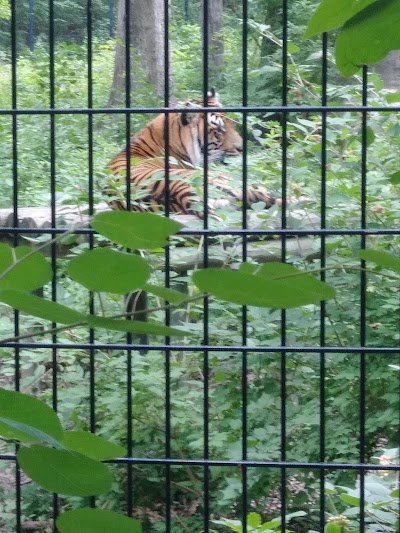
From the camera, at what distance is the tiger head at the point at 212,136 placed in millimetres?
4774

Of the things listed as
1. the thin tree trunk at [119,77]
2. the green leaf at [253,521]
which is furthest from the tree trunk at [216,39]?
the green leaf at [253,521]

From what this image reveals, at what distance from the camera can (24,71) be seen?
25.2ft

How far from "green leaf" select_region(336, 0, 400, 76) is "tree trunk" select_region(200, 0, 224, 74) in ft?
21.1

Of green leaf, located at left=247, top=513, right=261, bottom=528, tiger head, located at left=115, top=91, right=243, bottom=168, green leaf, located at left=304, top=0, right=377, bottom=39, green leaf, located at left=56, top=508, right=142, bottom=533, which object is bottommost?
green leaf, located at left=247, top=513, right=261, bottom=528

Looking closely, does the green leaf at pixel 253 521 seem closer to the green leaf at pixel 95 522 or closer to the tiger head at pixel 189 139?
the green leaf at pixel 95 522

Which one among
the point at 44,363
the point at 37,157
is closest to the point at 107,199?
the point at 44,363

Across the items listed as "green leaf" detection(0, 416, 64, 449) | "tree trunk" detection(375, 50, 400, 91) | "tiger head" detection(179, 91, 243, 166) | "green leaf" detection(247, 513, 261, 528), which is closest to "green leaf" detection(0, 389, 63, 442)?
"green leaf" detection(0, 416, 64, 449)

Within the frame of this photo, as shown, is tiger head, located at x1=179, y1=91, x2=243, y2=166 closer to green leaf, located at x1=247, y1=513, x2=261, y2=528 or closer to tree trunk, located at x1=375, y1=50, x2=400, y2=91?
tree trunk, located at x1=375, y1=50, x2=400, y2=91

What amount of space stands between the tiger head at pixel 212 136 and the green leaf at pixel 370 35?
4.11m

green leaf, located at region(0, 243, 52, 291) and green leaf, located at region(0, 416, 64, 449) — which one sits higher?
green leaf, located at region(0, 243, 52, 291)

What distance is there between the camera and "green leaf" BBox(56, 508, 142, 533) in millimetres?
385

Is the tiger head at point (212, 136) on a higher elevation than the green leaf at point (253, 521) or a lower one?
higher

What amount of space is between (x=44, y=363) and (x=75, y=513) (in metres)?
2.61

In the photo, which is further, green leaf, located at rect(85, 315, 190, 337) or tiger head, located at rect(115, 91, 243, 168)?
tiger head, located at rect(115, 91, 243, 168)
